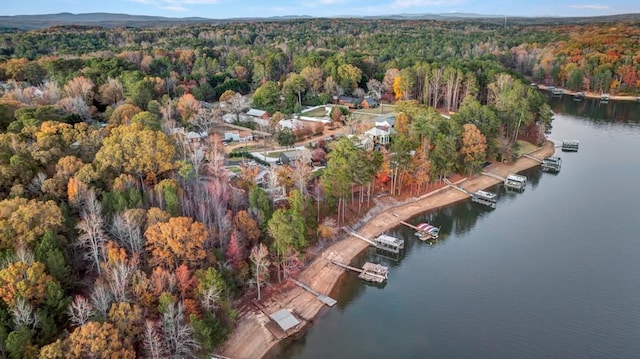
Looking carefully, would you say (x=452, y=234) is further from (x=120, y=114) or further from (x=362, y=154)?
(x=120, y=114)

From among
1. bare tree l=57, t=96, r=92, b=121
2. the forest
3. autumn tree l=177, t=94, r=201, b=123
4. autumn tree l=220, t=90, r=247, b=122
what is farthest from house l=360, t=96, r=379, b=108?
bare tree l=57, t=96, r=92, b=121

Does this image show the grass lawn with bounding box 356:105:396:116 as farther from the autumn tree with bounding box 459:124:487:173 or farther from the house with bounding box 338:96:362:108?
the autumn tree with bounding box 459:124:487:173

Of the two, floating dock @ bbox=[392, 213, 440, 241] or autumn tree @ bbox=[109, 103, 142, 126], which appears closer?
floating dock @ bbox=[392, 213, 440, 241]

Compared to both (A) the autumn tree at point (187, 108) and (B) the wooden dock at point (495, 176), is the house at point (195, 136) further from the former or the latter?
(B) the wooden dock at point (495, 176)

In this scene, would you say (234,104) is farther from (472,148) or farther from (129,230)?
(129,230)

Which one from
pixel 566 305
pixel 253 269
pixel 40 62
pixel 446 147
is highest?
pixel 40 62

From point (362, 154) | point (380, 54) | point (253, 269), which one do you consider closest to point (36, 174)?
point (253, 269)
